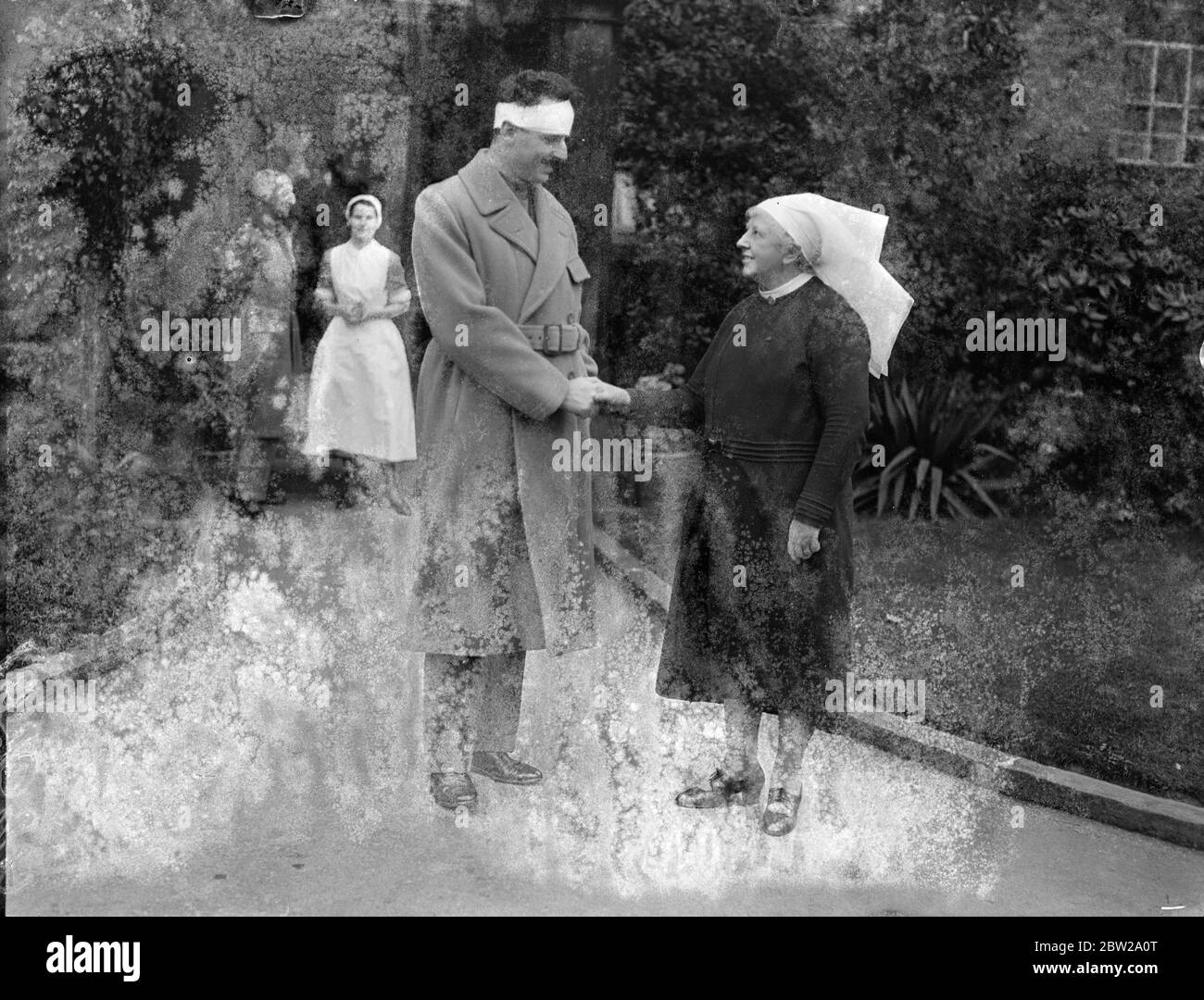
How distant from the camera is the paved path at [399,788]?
198 inches

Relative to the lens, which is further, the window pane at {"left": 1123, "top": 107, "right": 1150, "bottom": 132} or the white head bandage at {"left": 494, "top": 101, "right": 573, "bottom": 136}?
the window pane at {"left": 1123, "top": 107, "right": 1150, "bottom": 132}

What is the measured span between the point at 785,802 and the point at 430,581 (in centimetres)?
140

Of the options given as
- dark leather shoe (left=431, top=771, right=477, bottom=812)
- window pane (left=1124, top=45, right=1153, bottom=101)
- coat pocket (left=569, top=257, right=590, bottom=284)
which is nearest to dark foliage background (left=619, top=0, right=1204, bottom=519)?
coat pocket (left=569, top=257, right=590, bottom=284)

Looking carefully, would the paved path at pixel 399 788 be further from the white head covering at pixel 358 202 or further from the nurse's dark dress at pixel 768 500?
the white head covering at pixel 358 202

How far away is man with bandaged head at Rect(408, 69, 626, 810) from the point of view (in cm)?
492

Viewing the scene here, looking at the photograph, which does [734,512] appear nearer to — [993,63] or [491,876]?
[491,876]

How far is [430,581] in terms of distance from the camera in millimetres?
5035

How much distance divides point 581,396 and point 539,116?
92 centimetres

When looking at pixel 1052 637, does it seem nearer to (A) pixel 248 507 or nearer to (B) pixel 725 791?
(B) pixel 725 791

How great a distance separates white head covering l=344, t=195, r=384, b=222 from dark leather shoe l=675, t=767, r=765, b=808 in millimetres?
2157

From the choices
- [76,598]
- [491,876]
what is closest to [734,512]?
[491,876]

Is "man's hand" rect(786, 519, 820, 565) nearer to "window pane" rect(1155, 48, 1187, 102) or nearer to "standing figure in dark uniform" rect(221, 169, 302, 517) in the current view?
"standing figure in dark uniform" rect(221, 169, 302, 517)

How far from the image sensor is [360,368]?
504cm

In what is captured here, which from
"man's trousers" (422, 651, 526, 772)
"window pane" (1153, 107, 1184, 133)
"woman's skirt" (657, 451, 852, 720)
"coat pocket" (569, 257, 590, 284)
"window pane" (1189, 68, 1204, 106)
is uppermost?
"window pane" (1189, 68, 1204, 106)
